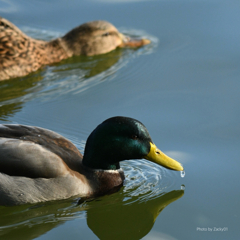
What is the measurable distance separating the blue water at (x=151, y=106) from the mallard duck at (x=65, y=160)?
153 millimetres

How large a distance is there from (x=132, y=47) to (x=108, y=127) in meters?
4.68

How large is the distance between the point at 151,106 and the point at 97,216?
249 centimetres

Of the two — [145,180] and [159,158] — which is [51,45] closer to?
[145,180]

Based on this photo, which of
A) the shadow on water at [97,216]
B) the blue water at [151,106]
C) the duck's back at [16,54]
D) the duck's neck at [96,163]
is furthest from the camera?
the duck's back at [16,54]

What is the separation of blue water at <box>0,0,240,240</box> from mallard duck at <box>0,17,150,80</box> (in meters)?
0.21

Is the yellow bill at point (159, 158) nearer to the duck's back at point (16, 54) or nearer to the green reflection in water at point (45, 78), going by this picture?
the green reflection in water at point (45, 78)

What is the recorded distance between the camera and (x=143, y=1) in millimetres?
10789

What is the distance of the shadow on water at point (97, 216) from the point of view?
4.77m

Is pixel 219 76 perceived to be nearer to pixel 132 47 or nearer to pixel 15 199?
pixel 132 47

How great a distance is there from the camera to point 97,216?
5.06m

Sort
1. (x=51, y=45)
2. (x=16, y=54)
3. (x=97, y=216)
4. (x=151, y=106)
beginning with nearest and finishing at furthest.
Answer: (x=97, y=216)
(x=151, y=106)
(x=16, y=54)
(x=51, y=45)

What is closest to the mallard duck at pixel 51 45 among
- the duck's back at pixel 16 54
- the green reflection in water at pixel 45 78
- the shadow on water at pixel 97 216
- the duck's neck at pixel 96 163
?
the duck's back at pixel 16 54

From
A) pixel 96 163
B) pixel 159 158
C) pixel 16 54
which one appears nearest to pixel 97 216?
pixel 96 163

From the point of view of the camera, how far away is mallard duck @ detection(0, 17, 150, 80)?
854 centimetres
